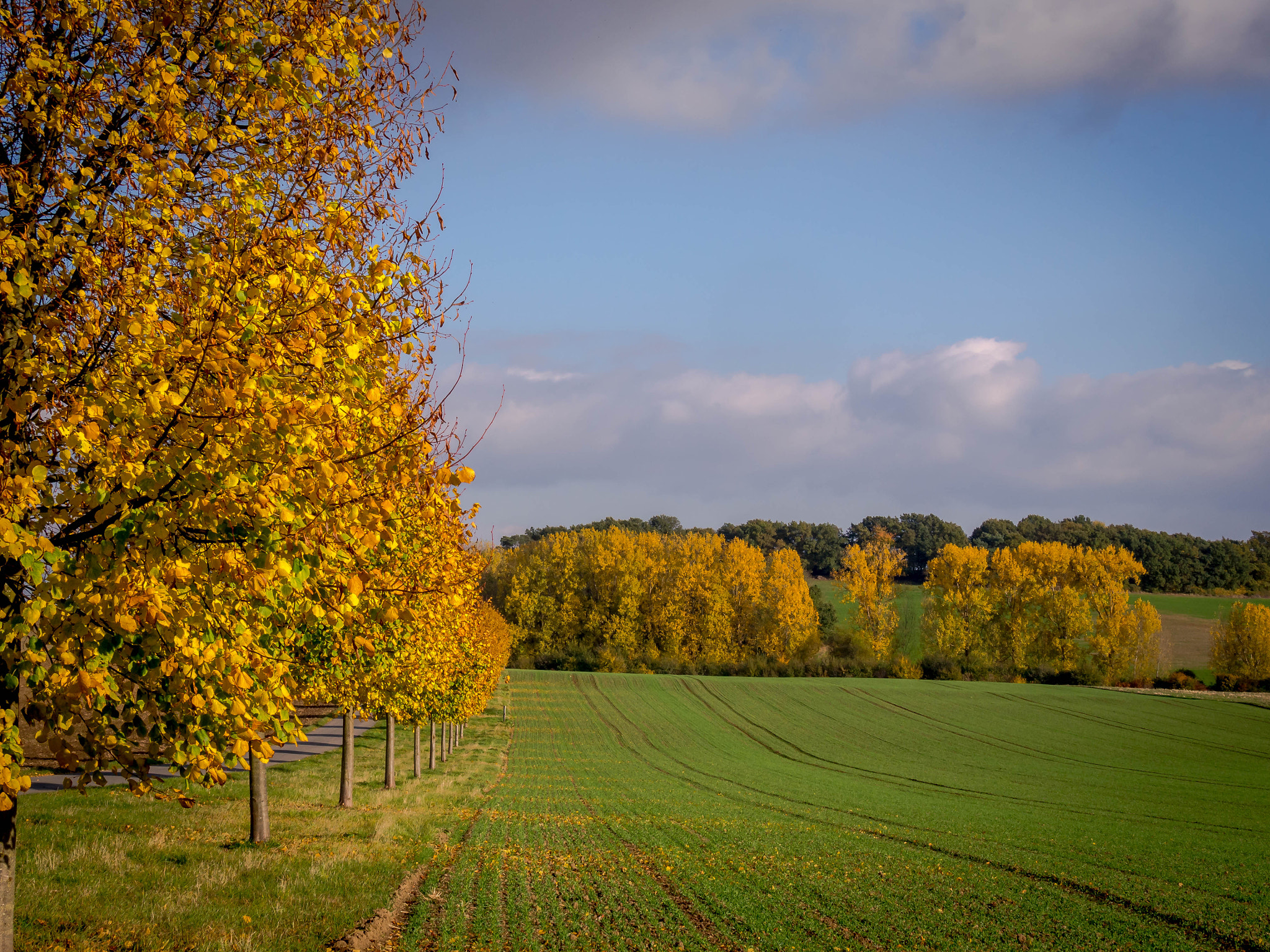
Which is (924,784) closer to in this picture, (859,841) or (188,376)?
(859,841)

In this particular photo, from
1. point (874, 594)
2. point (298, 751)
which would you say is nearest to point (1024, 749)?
point (874, 594)

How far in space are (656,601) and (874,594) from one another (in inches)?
1046

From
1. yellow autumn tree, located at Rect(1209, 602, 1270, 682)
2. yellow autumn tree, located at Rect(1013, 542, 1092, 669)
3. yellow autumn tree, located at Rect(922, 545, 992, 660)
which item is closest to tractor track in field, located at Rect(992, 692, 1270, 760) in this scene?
Answer: yellow autumn tree, located at Rect(922, 545, 992, 660)

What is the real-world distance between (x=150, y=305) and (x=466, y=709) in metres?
26.4

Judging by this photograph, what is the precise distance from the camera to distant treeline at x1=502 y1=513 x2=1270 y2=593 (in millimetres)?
126062

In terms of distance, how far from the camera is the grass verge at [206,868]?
9023 millimetres

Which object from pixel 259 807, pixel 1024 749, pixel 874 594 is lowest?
pixel 1024 749

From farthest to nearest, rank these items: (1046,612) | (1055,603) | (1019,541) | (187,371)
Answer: (1019,541) → (1046,612) → (1055,603) → (187,371)

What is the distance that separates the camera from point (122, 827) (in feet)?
46.2

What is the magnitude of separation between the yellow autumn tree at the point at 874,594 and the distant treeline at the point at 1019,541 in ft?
103

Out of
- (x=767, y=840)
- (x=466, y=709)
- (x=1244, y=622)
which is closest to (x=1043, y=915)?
(x=767, y=840)

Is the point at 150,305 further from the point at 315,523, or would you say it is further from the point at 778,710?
the point at 778,710

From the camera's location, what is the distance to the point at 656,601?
298ft

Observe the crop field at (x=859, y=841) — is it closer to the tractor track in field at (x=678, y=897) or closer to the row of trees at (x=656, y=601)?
the tractor track in field at (x=678, y=897)
